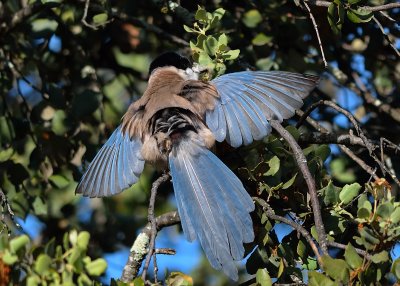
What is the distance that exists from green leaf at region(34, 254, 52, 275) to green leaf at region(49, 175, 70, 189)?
61.4 inches

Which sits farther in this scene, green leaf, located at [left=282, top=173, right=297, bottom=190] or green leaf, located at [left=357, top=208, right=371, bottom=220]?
green leaf, located at [left=282, top=173, right=297, bottom=190]

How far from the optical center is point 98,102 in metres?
3.68

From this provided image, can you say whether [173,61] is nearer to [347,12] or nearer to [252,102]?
[252,102]

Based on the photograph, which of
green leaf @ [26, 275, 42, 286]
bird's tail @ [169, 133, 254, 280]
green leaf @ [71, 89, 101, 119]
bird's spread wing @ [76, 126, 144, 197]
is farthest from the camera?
green leaf @ [71, 89, 101, 119]

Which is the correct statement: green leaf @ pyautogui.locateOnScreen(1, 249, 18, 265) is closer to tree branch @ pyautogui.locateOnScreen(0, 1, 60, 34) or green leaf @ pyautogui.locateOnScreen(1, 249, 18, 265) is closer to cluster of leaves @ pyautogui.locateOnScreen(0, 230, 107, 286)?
cluster of leaves @ pyautogui.locateOnScreen(0, 230, 107, 286)

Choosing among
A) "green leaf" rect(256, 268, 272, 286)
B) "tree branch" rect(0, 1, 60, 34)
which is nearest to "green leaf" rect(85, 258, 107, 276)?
"green leaf" rect(256, 268, 272, 286)

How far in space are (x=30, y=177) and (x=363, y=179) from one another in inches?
55.5

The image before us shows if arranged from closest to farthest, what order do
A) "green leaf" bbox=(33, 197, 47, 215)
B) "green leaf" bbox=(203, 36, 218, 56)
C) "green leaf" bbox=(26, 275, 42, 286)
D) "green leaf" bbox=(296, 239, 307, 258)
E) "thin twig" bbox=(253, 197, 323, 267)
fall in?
"green leaf" bbox=(26, 275, 42, 286) < "thin twig" bbox=(253, 197, 323, 267) < "green leaf" bbox=(296, 239, 307, 258) < "green leaf" bbox=(203, 36, 218, 56) < "green leaf" bbox=(33, 197, 47, 215)

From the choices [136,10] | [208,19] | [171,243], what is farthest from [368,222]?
[171,243]

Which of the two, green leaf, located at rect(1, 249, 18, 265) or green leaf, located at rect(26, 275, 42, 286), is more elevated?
green leaf, located at rect(1, 249, 18, 265)

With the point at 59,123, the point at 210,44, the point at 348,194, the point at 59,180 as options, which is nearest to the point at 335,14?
the point at 210,44

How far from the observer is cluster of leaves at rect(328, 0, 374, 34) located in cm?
290

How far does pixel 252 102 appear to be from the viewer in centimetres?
321

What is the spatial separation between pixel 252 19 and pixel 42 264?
1958mm
